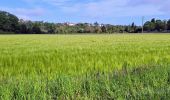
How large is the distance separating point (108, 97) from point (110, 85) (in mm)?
819

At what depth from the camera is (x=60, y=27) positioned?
137875mm

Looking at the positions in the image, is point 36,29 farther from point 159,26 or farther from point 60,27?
point 159,26

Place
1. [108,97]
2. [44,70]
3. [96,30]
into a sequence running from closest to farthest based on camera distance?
[108,97] → [44,70] → [96,30]

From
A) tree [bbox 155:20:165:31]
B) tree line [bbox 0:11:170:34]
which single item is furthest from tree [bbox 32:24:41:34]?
tree [bbox 155:20:165:31]

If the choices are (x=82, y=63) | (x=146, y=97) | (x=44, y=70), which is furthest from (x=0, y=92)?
(x=82, y=63)

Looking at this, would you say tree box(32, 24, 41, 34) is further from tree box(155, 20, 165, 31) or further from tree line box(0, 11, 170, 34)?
tree box(155, 20, 165, 31)

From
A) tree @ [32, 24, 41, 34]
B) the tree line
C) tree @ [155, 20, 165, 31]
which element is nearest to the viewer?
tree @ [32, 24, 41, 34]

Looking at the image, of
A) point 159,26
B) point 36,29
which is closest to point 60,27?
point 36,29

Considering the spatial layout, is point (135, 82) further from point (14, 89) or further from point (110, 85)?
point (14, 89)

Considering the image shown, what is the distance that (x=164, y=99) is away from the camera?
6430 millimetres

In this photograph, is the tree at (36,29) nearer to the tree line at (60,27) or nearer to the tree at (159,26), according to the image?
the tree line at (60,27)

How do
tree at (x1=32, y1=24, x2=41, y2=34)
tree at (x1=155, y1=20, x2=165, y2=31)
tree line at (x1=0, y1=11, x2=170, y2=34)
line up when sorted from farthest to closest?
tree at (x1=155, y1=20, x2=165, y2=31), tree line at (x1=0, y1=11, x2=170, y2=34), tree at (x1=32, y1=24, x2=41, y2=34)

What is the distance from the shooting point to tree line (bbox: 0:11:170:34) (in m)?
132

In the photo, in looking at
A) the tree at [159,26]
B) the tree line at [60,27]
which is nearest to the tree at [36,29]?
the tree line at [60,27]
